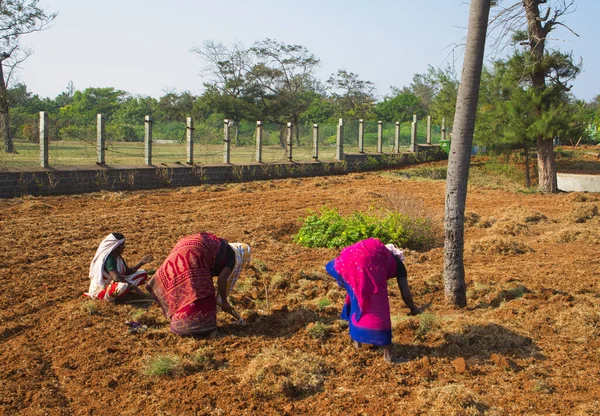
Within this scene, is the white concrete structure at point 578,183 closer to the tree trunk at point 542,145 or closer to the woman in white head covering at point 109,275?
the tree trunk at point 542,145

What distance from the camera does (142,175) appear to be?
16.0 metres

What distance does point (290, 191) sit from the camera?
1642 cm

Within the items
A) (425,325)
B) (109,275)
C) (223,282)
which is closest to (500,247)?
(425,325)

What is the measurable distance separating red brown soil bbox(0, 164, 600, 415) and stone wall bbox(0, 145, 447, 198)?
4153 millimetres

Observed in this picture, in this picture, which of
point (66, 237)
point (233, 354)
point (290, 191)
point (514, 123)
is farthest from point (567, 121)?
point (233, 354)

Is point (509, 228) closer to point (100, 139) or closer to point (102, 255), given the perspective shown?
point (102, 255)

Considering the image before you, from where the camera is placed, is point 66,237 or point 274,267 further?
point 66,237

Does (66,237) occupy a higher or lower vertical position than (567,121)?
lower

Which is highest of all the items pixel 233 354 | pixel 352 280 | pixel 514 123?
pixel 514 123

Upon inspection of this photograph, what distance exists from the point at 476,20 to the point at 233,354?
376cm

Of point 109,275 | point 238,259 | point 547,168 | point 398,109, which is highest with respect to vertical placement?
point 398,109

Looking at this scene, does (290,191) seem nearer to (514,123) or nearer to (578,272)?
(514,123)

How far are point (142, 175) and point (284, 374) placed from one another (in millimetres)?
12102

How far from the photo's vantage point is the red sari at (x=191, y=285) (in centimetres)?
545
